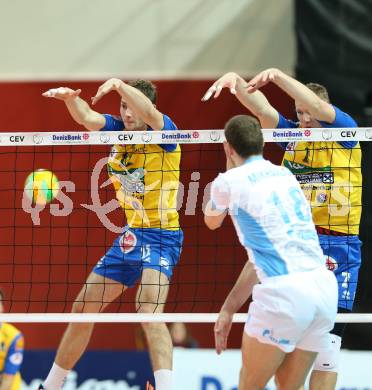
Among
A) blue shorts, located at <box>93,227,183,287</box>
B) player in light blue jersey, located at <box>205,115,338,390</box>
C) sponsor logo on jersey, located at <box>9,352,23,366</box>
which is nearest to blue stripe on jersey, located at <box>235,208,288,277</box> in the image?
player in light blue jersey, located at <box>205,115,338,390</box>

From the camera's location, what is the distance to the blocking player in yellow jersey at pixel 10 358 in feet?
30.4

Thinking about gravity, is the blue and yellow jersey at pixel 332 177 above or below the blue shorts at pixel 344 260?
above

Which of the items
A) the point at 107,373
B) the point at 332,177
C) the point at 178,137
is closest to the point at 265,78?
the point at 178,137

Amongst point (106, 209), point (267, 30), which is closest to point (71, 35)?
point (267, 30)

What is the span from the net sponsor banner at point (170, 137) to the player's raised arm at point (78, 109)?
7.8 inches

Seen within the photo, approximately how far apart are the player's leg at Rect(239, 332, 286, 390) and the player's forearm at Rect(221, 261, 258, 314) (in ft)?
1.06

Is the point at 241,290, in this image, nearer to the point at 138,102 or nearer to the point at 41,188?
the point at 138,102

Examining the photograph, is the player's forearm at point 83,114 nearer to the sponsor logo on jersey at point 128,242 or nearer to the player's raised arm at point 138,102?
the player's raised arm at point 138,102

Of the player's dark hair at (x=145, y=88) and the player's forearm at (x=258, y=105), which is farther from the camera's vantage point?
the player's dark hair at (x=145, y=88)

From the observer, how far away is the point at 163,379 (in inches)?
269

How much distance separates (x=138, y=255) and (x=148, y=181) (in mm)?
576

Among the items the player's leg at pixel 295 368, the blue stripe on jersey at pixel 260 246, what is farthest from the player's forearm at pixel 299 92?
the player's leg at pixel 295 368

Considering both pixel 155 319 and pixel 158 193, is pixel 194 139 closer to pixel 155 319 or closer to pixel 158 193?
pixel 158 193

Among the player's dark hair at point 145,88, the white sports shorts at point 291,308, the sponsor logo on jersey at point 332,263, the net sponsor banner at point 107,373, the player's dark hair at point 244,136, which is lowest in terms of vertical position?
the net sponsor banner at point 107,373
